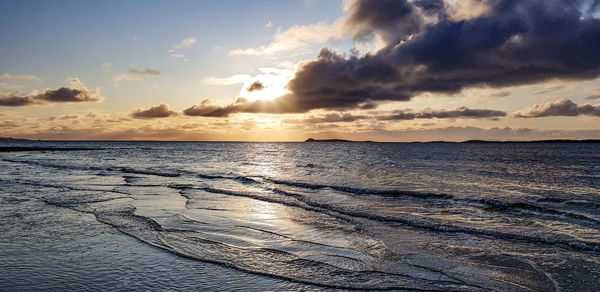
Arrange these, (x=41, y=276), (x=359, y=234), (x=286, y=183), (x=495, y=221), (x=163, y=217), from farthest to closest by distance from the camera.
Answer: (x=286, y=183)
(x=495, y=221)
(x=163, y=217)
(x=359, y=234)
(x=41, y=276)

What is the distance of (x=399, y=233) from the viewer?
11359mm

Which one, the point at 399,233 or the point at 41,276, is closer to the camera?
the point at 41,276

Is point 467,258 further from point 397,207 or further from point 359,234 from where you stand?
point 397,207

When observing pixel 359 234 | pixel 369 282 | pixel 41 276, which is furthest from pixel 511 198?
pixel 41 276

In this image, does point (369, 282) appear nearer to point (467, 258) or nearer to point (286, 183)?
point (467, 258)

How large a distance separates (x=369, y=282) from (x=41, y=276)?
6306 millimetres

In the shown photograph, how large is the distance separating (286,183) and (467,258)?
1872 cm

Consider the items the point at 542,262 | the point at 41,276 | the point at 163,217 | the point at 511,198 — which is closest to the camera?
the point at 41,276

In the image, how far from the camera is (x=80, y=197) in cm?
1673

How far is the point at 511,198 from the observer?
64.9 ft

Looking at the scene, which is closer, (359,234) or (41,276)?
(41,276)

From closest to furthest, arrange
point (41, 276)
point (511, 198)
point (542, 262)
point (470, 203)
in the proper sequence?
point (41, 276), point (542, 262), point (470, 203), point (511, 198)

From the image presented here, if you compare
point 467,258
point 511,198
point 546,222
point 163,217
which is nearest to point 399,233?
point 467,258

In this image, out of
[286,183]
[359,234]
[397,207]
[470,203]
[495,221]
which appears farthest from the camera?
[286,183]
